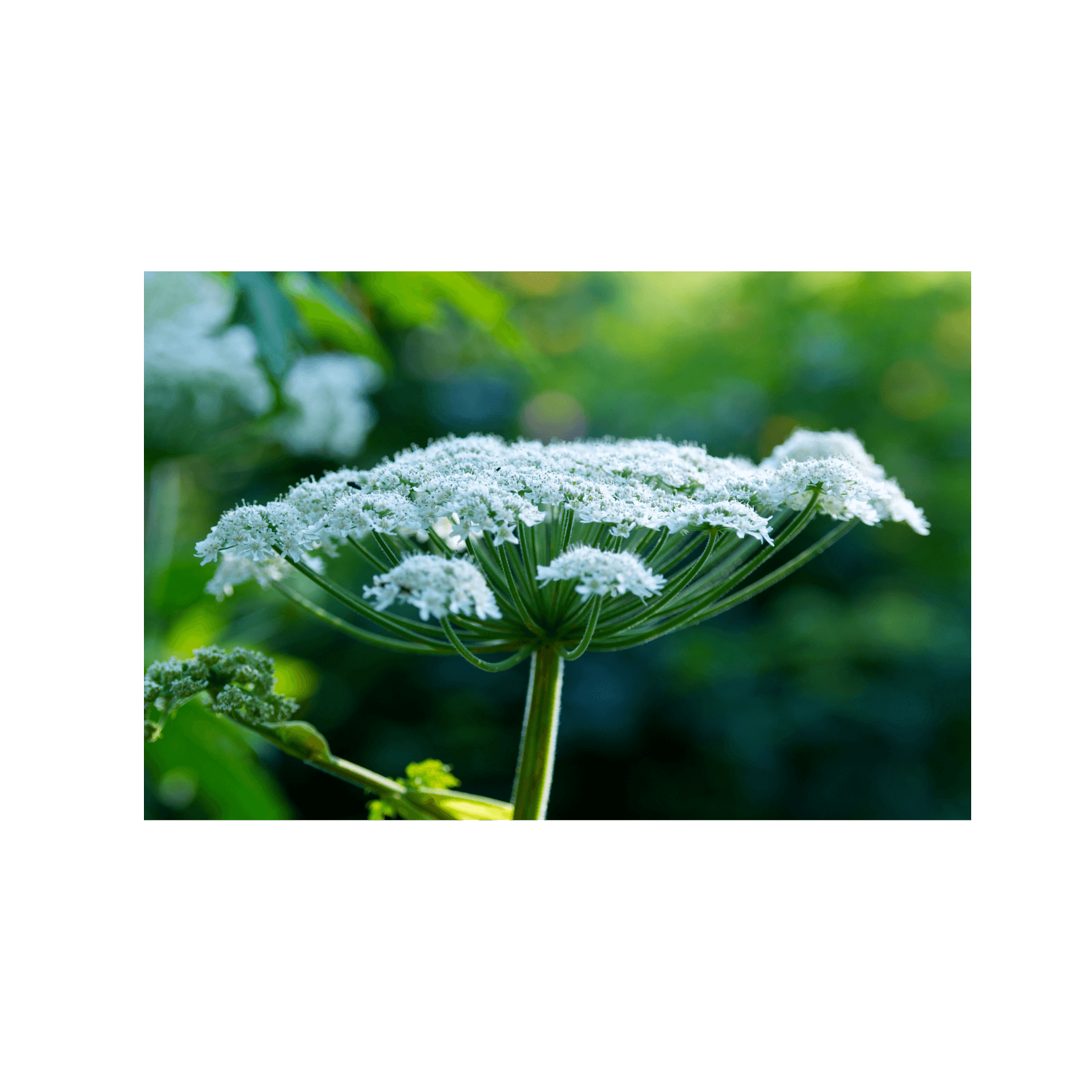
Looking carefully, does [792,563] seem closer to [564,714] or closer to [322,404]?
[322,404]

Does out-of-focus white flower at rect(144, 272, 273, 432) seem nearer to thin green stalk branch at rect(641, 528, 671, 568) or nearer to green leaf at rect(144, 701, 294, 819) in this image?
green leaf at rect(144, 701, 294, 819)

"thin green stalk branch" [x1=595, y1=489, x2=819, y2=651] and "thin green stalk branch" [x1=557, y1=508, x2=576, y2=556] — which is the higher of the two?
"thin green stalk branch" [x1=557, y1=508, x2=576, y2=556]

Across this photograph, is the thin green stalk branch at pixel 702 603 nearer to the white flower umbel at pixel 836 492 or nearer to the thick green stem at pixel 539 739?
the white flower umbel at pixel 836 492

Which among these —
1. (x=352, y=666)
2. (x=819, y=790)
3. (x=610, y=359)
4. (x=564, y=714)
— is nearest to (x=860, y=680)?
(x=819, y=790)

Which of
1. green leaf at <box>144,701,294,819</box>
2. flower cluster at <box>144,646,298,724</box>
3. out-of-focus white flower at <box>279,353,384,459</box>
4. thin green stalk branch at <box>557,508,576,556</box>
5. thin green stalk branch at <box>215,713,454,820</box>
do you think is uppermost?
out-of-focus white flower at <box>279,353,384,459</box>

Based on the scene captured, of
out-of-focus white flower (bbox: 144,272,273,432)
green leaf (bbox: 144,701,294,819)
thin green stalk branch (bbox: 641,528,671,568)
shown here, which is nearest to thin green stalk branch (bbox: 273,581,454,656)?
thin green stalk branch (bbox: 641,528,671,568)

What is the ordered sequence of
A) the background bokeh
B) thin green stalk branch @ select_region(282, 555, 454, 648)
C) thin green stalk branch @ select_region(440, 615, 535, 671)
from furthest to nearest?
1. the background bokeh
2. thin green stalk branch @ select_region(282, 555, 454, 648)
3. thin green stalk branch @ select_region(440, 615, 535, 671)

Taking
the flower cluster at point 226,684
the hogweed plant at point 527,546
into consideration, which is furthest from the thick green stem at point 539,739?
the flower cluster at point 226,684
